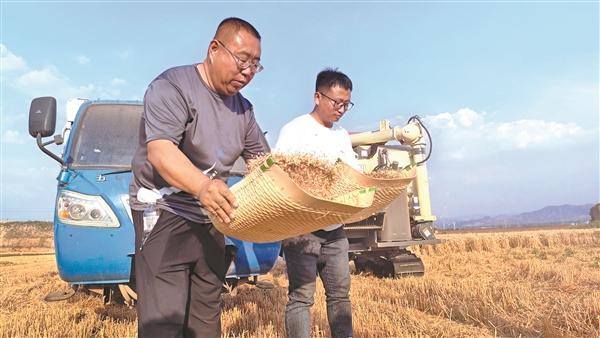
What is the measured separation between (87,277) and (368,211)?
232 cm

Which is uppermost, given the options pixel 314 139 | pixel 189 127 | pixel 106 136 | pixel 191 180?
pixel 106 136

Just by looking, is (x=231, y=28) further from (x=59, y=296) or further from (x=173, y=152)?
(x=59, y=296)

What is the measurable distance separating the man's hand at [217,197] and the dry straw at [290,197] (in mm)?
102

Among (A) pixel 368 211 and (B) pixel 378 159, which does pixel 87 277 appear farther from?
(B) pixel 378 159

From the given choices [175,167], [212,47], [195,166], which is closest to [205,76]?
[212,47]

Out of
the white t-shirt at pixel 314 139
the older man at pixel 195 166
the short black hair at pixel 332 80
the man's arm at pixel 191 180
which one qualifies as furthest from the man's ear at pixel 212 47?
the short black hair at pixel 332 80

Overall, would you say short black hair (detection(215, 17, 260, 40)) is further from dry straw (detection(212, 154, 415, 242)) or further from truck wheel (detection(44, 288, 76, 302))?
truck wheel (detection(44, 288, 76, 302))

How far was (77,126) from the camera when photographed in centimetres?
453

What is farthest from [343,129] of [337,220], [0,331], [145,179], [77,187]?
[0,331]

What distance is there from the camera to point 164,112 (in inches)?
77.3

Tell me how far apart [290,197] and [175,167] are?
0.45 metres

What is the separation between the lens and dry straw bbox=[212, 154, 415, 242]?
177 centimetres

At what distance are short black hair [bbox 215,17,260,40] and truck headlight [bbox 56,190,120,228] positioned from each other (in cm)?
216

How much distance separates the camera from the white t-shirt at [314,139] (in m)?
3.08
